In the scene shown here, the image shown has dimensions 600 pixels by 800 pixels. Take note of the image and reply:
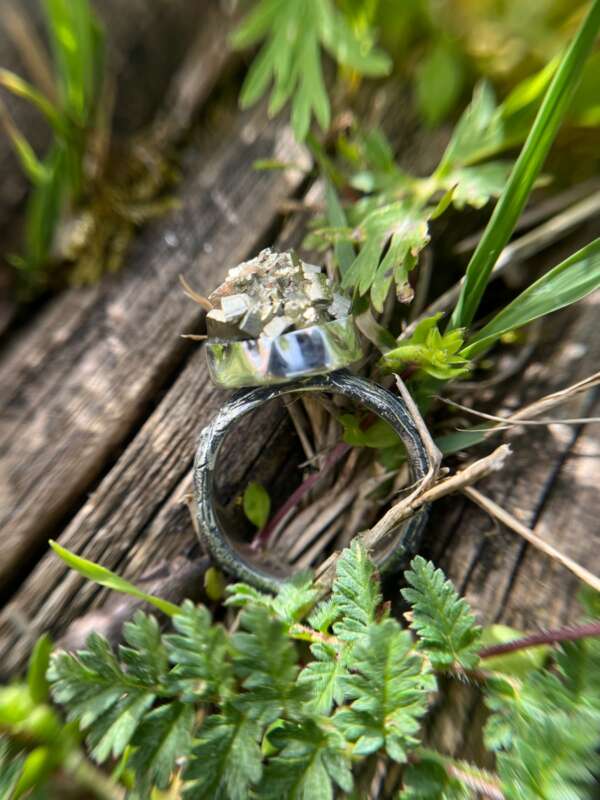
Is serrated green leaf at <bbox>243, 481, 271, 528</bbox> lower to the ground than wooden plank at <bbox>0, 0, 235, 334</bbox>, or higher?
lower

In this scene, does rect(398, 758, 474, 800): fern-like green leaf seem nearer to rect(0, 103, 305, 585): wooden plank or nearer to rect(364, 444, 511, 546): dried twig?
rect(364, 444, 511, 546): dried twig

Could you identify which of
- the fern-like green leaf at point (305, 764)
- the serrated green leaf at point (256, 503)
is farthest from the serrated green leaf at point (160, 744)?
the serrated green leaf at point (256, 503)

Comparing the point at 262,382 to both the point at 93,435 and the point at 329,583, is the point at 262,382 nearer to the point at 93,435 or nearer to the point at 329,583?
the point at 329,583

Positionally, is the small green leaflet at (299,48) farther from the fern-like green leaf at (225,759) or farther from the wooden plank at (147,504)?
the fern-like green leaf at (225,759)

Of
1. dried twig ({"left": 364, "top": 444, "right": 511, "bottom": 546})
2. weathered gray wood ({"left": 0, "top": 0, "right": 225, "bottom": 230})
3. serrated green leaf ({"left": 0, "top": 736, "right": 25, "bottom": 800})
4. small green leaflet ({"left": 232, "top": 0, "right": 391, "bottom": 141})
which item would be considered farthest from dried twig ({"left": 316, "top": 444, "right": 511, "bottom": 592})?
weathered gray wood ({"left": 0, "top": 0, "right": 225, "bottom": 230})

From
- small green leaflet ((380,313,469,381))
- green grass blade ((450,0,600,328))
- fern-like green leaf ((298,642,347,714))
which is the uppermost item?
green grass blade ((450,0,600,328))

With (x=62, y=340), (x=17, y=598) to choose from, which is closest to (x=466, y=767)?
(x=17, y=598)

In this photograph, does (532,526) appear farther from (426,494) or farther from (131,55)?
(131,55)
